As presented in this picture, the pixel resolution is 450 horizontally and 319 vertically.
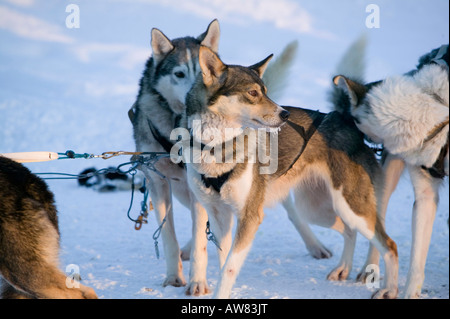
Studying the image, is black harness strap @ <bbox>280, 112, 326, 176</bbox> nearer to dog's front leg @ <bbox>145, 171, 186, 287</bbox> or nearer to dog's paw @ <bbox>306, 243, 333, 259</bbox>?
dog's front leg @ <bbox>145, 171, 186, 287</bbox>

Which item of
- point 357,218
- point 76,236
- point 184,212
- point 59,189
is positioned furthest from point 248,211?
point 59,189

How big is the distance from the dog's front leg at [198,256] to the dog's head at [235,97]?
819 mm

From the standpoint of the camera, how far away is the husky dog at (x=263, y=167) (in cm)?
293

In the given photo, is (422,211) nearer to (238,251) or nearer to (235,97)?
(238,251)

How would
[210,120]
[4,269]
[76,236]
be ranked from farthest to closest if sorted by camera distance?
[76,236], [210,120], [4,269]

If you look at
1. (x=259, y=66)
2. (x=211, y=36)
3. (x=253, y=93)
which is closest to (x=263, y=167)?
(x=253, y=93)

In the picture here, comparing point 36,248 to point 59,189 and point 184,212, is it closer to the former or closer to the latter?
point 184,212

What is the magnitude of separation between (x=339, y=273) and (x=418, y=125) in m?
1.35

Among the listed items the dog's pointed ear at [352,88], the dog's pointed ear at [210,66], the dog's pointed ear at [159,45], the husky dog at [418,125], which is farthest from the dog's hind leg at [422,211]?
the dog's pointed ear at [159,45]

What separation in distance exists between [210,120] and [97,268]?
184cm

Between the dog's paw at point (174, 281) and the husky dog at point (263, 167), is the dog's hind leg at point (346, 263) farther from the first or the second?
the dog's paw at point (174, 281)

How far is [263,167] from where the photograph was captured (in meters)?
3.28

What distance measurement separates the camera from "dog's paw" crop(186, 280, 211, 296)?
132 inches
